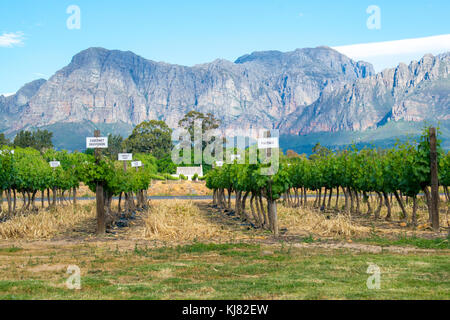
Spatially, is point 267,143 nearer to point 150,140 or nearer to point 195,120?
point 150,140

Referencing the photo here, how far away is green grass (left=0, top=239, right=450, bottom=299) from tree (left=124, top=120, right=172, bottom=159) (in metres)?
93.1

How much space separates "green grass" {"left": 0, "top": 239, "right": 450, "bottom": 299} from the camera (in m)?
7.48

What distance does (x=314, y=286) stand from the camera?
7.90 m

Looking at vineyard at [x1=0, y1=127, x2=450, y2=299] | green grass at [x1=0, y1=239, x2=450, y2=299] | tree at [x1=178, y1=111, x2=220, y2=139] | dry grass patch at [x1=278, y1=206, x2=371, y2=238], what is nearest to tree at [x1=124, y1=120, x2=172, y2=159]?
tree at [x1=178, y1=111, x2=220, y2=139]

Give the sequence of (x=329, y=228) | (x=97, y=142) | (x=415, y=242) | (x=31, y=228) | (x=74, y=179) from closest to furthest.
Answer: (x=415, y=242) → (x=97, y=142) → (x=329, y=228) → (x=31, y=228) → (x=74, y=179)

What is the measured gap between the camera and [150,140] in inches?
4250

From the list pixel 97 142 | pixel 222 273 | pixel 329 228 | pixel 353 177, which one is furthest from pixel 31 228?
pixel 353 177

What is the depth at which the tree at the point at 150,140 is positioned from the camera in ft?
349

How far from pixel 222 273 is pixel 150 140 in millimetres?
100019

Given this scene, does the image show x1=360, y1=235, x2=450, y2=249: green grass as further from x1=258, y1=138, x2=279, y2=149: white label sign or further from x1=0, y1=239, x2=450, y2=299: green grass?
x1=258, y1=138, x2=279, y2=149: white label sign

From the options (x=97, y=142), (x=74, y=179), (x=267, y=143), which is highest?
(x=97, y=142)

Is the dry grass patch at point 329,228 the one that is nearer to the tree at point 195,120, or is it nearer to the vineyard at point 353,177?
the vineyard at point 353,177

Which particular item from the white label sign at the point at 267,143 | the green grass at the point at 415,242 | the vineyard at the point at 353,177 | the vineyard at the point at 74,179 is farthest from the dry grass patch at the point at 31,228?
the green grass at the point at 415,242

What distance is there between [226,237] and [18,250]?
5.79m
